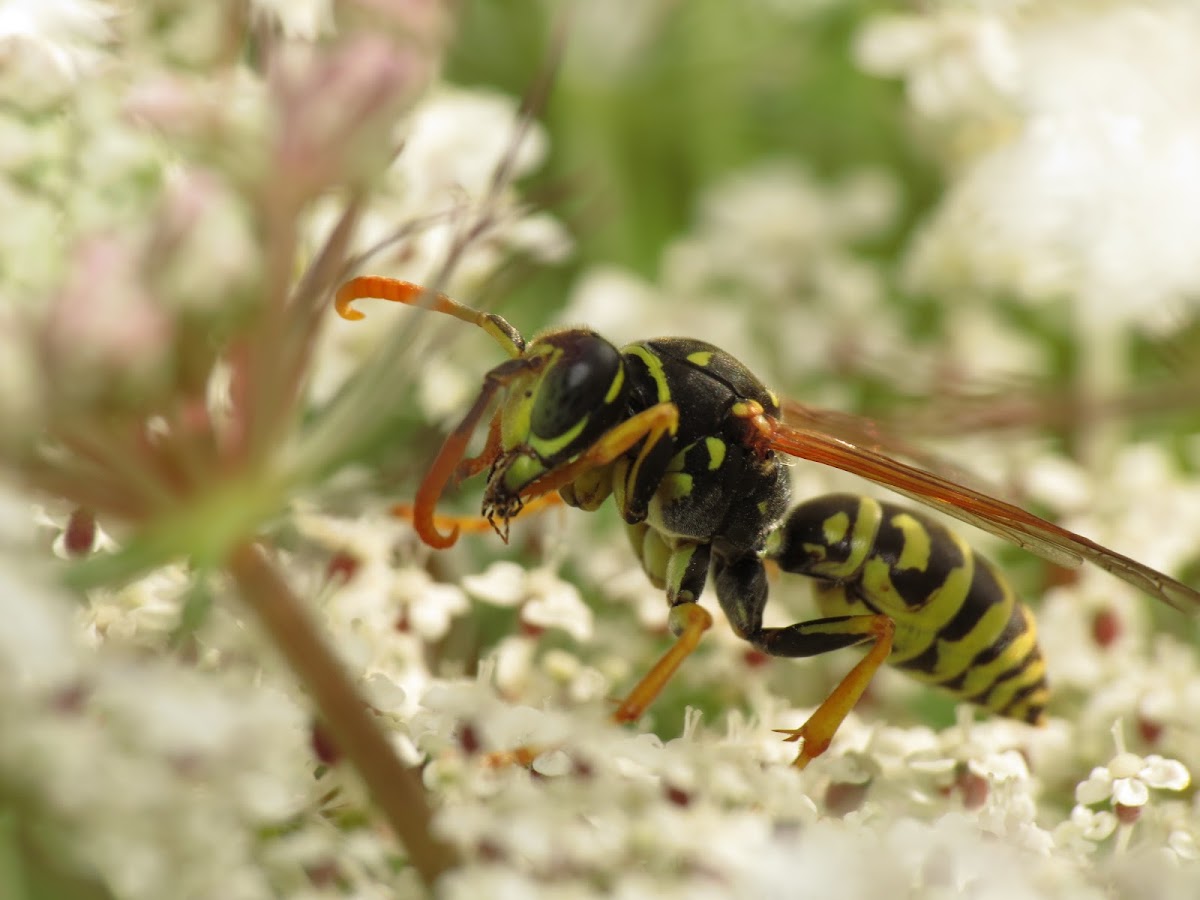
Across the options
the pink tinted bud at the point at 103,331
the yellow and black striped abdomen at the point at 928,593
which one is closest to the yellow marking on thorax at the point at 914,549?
the yellow and black striped abdomen at the point at 928,593

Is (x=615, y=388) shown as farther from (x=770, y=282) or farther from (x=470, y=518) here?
(x=770, y=282)

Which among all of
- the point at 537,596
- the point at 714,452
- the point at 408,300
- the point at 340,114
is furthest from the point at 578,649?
the point at 340,114

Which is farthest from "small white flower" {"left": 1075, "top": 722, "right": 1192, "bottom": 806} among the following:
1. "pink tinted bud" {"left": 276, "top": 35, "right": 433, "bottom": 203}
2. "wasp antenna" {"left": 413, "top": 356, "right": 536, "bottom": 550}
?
"pink tinted bud" {"left": 276, "top": 35, "right": 433, "bottom": 203}

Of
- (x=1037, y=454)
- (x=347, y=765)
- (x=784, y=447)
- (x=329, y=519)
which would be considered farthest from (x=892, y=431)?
(x=347, y=765)

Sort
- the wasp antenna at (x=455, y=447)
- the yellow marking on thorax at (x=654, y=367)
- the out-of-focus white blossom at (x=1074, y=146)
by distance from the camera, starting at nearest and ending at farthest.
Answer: the wasp antenna at (x=455, y=447), the yellow marking on thorax at (x=654, y=367), the out-of-focus white blossom at (x=1074, y=146)

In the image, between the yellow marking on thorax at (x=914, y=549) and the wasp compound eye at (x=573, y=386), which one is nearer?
the wasp compound eye at (x=573, y=386)

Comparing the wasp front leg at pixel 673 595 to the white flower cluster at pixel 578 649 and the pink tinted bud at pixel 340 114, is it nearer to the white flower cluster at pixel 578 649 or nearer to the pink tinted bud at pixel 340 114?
the white flower cluster at pixel 578 649
